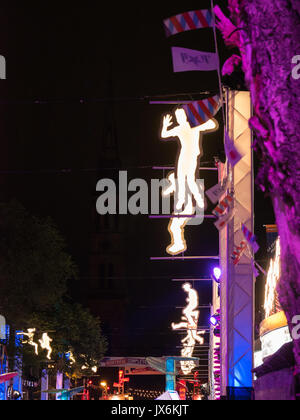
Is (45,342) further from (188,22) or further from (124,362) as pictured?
(124,362)

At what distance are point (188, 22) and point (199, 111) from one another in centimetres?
187

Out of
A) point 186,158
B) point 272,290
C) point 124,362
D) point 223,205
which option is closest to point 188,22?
point 223,205

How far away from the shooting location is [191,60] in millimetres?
9055

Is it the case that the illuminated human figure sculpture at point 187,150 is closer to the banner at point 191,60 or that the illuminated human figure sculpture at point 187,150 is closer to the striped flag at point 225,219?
the striped flag at point 225,219

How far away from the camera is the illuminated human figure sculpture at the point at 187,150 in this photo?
57.5 feet

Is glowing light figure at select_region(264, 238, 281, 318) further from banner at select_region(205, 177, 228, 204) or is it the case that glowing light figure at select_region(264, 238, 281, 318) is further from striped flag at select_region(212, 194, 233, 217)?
striped flag at select_region(212, 194, 233, 217)

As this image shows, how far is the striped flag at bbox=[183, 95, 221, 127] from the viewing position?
28.9 feet

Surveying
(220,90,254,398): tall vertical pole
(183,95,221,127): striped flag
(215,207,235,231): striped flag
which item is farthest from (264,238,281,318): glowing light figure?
(183,95,221,127): striped flag

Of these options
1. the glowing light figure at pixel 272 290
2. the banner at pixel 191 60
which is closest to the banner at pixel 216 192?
the glowing light figure at pixel 272 290

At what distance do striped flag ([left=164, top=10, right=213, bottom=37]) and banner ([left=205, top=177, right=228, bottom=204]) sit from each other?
6943 mm

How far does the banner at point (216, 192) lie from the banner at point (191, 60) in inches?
222
